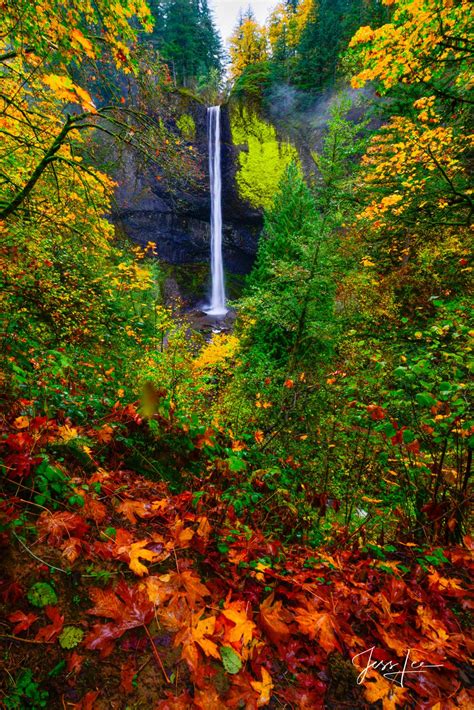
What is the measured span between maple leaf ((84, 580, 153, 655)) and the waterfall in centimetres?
2573

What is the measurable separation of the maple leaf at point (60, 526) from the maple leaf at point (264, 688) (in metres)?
1.18

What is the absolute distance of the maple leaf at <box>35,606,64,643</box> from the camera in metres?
1.38

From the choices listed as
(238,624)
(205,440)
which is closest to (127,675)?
(238,624)

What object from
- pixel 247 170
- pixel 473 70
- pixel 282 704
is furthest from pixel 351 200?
pixel 247 170

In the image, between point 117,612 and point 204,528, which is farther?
point 204,528

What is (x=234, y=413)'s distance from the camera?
5.58 meters

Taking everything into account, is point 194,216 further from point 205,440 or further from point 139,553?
point 139,553

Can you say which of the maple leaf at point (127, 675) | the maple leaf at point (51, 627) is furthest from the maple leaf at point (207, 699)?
the maple leaf at point (51, 627)

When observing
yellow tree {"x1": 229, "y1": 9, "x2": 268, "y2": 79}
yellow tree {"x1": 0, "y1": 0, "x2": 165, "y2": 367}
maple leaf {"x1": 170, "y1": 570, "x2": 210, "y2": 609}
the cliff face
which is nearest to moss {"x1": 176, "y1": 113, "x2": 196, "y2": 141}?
the cliff face

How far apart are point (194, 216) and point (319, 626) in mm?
30177

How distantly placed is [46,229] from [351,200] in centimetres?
806

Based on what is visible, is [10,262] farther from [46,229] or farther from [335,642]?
[335,642]

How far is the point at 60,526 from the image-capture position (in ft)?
5.92
